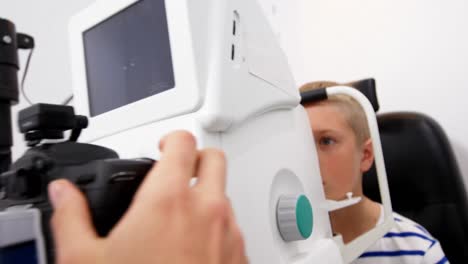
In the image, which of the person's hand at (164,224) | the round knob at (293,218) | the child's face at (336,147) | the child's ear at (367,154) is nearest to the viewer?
the person's hand at (164,224)

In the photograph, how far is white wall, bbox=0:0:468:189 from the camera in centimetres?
107

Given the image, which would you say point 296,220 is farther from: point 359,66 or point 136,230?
point 359,66

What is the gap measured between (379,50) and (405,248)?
26.2 inches

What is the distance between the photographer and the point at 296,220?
0.39 m

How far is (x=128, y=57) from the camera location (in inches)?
17.8

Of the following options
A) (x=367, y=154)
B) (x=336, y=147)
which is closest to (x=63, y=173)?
(x=336, y=147)

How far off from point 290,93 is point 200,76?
197 millimetres

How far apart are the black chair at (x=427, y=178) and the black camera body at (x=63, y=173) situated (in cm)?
93

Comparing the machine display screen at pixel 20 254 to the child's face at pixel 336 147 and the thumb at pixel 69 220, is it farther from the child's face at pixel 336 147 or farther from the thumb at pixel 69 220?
the child's face at pixel 336 147

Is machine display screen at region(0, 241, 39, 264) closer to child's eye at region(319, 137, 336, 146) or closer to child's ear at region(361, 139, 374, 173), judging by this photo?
child's eye at region(319, 137, 336, 146)

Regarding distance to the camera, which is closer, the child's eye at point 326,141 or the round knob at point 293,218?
the round knob at point 293,218

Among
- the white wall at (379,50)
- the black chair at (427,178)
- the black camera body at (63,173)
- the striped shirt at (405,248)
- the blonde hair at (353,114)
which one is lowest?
the striped shirt at (405,248)

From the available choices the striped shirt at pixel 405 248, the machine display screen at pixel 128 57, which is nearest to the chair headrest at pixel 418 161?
the striped shirt at pixel 405 248

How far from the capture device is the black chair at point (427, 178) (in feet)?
3.04
